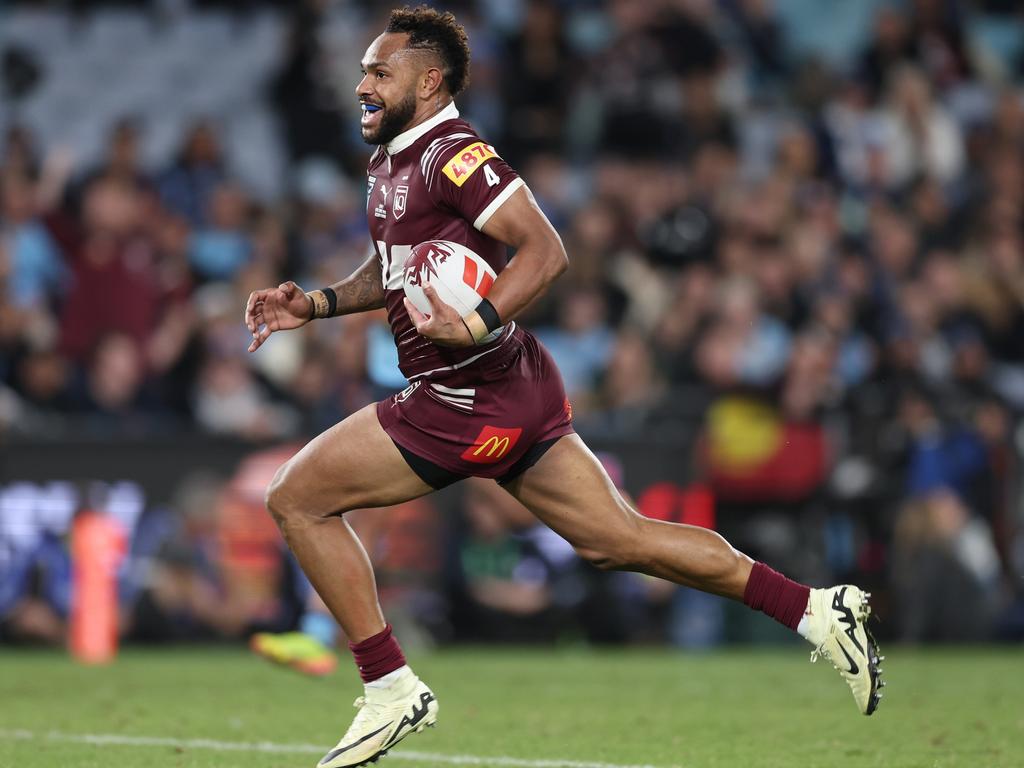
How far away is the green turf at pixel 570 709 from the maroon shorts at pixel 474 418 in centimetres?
125

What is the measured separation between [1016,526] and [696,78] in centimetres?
570

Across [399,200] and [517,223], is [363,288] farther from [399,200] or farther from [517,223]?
[517,223]

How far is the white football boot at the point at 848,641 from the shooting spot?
20.2 ft

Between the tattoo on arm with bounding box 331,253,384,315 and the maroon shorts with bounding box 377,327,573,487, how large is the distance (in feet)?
1.77

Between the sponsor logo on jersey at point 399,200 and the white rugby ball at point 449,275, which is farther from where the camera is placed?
the sponsor logo on jersey at point 399,200

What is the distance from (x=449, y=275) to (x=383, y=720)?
60.0 inches

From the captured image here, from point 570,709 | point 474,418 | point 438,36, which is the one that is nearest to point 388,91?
point 438,36

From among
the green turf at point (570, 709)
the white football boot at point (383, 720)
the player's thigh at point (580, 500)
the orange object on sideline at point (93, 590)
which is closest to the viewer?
the white football boot at point (383, 720)

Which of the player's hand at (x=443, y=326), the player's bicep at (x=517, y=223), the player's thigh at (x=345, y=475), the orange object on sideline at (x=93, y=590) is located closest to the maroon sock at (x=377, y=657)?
the player's thigh at (x=345, y=475)

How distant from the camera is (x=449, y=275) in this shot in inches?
234

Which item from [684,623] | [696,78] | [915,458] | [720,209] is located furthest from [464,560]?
[696,78]

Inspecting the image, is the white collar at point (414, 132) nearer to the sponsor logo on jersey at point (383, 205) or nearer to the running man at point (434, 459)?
the running man at point (434, 459)

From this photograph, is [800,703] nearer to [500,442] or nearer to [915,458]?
[500,442]

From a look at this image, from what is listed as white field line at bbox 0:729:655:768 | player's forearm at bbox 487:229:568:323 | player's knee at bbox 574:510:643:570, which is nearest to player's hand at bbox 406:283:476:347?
player's forearm at bbox 487:229:568:323
